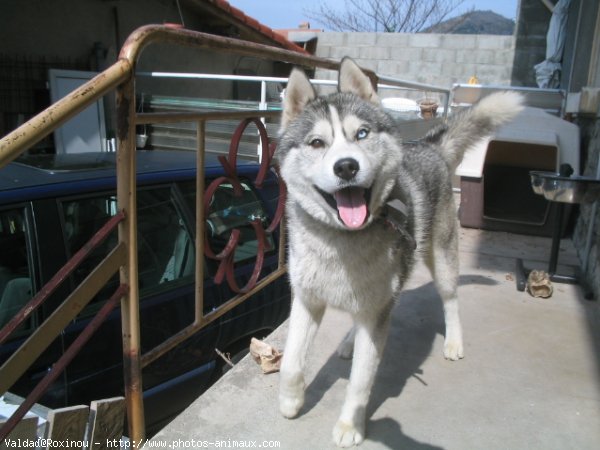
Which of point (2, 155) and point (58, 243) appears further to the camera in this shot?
point (58, 243)

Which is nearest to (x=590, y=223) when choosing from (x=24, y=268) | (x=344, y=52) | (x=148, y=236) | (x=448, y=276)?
(x=448, y=276)

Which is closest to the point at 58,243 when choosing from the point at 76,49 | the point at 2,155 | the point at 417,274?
the point at 2,155

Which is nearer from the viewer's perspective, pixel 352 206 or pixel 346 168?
pixel 346 168

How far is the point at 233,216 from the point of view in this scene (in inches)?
128

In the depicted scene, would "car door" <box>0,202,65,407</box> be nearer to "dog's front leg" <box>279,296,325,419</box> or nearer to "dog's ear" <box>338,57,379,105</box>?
"dog's front leg" <box>279,296,325,419</box>

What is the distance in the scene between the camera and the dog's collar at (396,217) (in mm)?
2031

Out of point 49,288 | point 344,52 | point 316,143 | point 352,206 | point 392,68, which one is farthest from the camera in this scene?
point 344,52

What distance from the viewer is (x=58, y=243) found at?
2346 millimetres

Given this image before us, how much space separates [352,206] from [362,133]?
376 millimetres

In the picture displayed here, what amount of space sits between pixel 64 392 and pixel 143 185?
115cm

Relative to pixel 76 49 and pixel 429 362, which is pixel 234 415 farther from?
pixel 76 49

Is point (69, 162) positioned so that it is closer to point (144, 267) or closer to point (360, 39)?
point (144, 267)

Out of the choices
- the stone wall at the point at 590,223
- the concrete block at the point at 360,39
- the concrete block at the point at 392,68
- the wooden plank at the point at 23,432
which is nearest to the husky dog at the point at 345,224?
the wooden plank at the point at 23,432

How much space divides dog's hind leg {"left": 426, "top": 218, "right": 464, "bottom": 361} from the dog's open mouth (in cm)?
105
